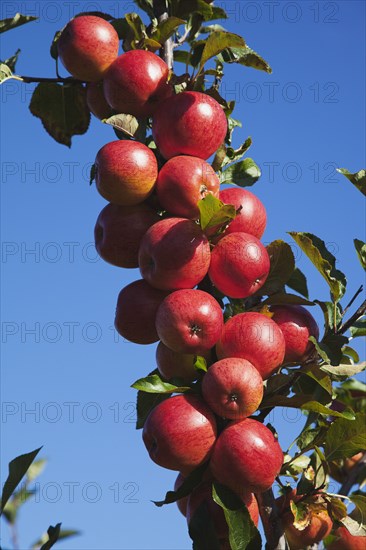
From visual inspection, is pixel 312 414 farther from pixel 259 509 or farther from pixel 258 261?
pixel 258 261

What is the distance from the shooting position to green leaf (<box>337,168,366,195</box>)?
2.37 m

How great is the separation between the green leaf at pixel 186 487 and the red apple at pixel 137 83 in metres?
1.07

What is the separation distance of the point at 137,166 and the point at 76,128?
68 cm

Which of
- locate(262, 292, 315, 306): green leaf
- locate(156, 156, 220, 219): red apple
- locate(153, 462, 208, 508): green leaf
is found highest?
locate(156, 156, 220, 219): red apple

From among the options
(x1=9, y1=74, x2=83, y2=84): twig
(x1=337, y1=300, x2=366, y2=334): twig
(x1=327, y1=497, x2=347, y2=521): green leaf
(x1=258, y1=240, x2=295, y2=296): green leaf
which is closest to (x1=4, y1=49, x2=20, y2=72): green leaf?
(x1=9, y1=74, x2=83, y2=84): twig

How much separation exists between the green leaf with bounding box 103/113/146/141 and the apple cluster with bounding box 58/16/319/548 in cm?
4

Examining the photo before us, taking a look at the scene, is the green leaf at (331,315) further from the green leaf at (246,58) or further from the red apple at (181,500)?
the green leaf at (246,58)

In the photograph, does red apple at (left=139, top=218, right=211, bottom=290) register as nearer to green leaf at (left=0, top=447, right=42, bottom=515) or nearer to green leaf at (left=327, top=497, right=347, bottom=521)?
green leaf at (left=0, top=447, right=42, bottom=515)

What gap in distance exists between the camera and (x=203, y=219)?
2012mm

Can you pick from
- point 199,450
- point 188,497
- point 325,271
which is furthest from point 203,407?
point 325,271

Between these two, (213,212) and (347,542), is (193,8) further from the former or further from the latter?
(347,542)

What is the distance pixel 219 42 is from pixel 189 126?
0.28 meters

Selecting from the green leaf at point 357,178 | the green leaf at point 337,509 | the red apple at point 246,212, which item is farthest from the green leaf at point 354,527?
the green leaf at point 357,178

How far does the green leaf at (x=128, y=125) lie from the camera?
2223 millimetres
